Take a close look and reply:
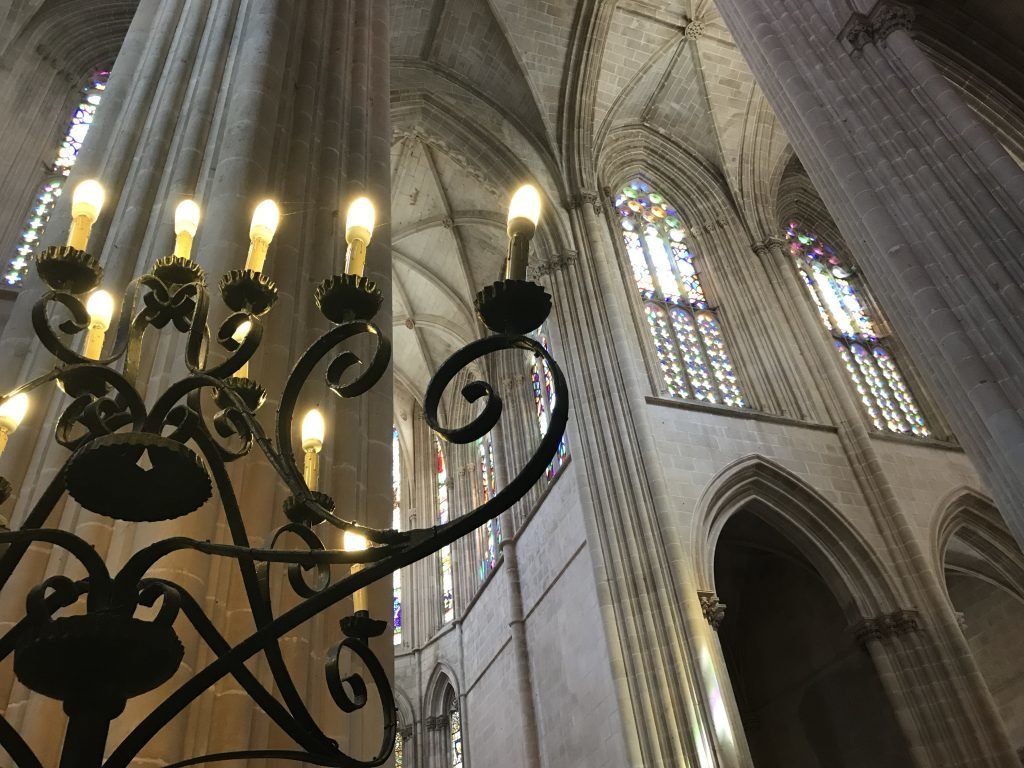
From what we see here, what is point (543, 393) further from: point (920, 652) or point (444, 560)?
point (920, 652)

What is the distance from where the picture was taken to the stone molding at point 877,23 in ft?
Answer: 25.5

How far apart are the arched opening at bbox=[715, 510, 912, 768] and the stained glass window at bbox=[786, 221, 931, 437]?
2793 millimetres

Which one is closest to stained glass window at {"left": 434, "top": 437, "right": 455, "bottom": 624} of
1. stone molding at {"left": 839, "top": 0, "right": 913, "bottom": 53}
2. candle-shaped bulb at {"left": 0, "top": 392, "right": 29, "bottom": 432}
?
stone molding at {"left": 839, "top": 0, "right": 913, "bottom": 53}

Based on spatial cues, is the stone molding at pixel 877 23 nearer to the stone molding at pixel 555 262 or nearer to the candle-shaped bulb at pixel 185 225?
the stone molding at pixel 555 262

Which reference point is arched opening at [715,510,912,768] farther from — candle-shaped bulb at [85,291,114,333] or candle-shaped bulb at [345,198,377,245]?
candle-shaped bulb at [85,291,114,333]

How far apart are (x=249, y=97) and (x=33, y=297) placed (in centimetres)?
161

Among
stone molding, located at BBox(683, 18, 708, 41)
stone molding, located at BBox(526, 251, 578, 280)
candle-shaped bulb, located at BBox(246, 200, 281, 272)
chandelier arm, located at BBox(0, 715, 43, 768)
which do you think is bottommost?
chandelier arm, located at BBox(0, 715, 43, 768)

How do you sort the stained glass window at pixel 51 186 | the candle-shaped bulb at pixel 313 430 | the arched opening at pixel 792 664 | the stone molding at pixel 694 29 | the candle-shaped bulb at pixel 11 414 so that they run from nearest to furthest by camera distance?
the candle-shaped bulb at pixel 11 414, the candle-shaped bulb at pixel 313 430, the stained glass window at pixel 51 186, the arched opening at pixel 792 664, the stone molding at pixel 694 29

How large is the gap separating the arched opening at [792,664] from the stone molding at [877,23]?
6.93 m

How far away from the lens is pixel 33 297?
3918 millimetres

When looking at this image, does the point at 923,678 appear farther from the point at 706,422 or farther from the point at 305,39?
the point at 305,39

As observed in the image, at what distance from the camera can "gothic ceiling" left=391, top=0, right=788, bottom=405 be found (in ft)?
48.8

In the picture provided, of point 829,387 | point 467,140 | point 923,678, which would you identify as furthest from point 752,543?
point 467,140

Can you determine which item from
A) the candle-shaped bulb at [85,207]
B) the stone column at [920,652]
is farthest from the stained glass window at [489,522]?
the candle-shaped bulb at [85,207]
